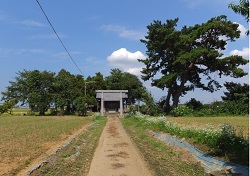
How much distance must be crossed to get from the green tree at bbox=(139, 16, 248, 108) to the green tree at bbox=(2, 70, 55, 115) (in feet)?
49.7

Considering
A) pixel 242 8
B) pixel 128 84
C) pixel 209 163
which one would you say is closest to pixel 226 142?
pixel 209 163

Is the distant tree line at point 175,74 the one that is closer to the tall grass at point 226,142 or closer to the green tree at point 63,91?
the green tree at point 63,91

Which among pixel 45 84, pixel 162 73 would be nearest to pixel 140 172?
pixel 162 73

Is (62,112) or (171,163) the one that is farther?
(62,112)

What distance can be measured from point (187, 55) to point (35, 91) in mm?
23740

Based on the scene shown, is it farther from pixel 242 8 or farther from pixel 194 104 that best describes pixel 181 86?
pixel 242 8

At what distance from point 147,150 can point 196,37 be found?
78.2ft

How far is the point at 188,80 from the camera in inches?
1481

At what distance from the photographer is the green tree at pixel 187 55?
103ft

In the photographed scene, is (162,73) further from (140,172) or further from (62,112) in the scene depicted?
(140,172)

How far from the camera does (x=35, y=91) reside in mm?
43438

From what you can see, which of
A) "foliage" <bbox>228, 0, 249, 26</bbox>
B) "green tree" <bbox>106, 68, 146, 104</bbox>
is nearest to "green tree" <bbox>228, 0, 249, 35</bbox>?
"foliage" <bbox>228, 0, 249, 26</bbox>

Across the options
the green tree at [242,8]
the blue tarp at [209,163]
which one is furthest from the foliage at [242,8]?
the blue tarp at [209,163]

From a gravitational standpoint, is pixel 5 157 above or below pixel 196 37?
below
